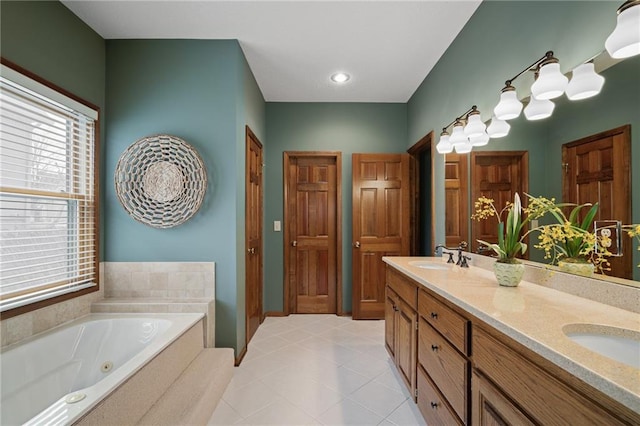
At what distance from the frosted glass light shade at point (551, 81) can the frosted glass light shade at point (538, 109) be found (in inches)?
3.0

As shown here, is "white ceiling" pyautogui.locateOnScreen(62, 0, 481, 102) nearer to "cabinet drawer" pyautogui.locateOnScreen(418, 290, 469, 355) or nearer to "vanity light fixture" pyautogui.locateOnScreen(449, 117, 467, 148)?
"vanity light fixture" pyautogui.locateOnScreen(449, 117, 467, 148)

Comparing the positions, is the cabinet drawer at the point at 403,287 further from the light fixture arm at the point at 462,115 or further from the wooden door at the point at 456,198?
the light fixture arm at the point at 462,115

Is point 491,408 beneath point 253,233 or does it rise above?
beneath

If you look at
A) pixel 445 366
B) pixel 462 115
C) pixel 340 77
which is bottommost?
pixel 445 366

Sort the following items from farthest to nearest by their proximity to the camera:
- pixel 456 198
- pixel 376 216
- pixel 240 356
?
pixel 376 216, pixel 240 356, pixel 456 198

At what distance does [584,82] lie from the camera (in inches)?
46.3

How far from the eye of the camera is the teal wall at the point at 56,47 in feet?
5.37

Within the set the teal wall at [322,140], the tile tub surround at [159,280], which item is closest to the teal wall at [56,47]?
the tile tub surround at [159,280]

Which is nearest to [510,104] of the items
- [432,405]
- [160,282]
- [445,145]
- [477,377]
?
[445,145]

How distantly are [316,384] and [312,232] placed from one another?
1.89 meters

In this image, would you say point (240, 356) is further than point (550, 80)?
Yes

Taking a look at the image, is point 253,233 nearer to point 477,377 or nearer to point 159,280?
point 159,280

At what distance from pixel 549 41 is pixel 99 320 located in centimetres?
319

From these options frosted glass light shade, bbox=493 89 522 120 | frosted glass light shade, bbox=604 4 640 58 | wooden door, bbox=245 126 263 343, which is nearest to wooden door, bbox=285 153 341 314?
wooden door, bbox=245 126 263 343
